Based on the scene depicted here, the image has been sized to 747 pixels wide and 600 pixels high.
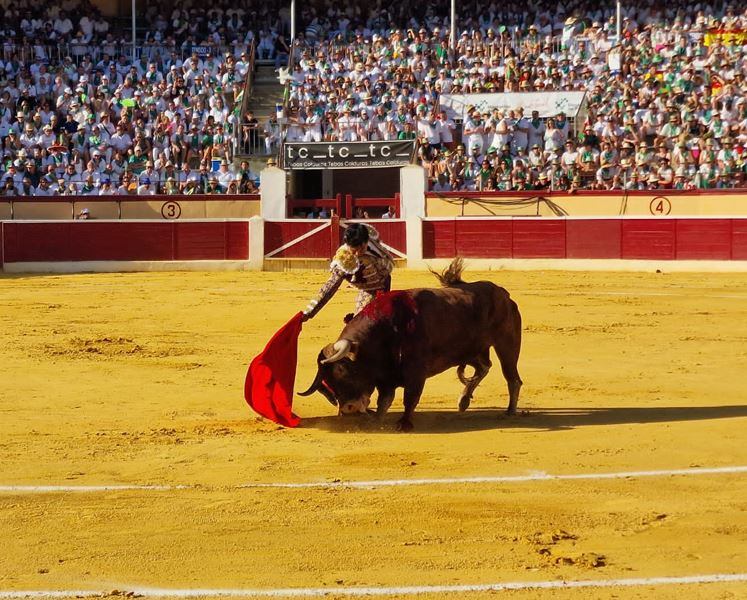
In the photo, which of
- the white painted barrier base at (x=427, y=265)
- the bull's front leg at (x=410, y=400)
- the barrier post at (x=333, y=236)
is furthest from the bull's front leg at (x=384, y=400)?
the barrier post at (x=333, y=236)

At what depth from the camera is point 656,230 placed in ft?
66.3

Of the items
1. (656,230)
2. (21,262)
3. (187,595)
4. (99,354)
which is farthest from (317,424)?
(21,262)

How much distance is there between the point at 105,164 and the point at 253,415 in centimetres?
1705

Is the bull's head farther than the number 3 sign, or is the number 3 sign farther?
the number 3 sign

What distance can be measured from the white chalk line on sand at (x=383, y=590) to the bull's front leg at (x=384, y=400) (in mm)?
3047

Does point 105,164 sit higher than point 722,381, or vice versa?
point 105,164

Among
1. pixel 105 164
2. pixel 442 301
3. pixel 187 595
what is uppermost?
pixel 105 164

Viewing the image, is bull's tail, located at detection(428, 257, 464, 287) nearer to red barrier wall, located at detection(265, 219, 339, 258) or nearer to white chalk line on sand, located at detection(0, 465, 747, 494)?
white chalk line on sand, located at detection(0, 465, 747, 494)

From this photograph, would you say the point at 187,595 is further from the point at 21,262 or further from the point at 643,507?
the point at 21,262

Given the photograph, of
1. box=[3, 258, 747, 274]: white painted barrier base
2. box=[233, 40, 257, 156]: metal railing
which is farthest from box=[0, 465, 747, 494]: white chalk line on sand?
box=[233, 40, 257, 156]: metal railing

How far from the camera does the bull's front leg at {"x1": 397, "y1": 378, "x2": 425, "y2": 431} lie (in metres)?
7.23

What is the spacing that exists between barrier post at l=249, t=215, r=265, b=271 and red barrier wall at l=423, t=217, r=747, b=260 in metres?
2.99

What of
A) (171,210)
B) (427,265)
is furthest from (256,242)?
(427,265)

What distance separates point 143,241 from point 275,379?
14.6 m
